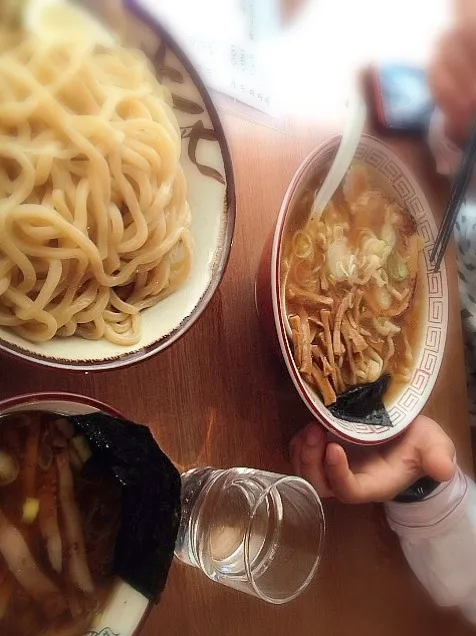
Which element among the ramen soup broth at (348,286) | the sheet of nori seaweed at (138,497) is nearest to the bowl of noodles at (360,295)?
the ramen soup broth at (348,286)

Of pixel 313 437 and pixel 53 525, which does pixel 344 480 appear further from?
pixel 53 525

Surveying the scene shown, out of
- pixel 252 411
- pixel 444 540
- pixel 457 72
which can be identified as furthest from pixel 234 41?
pixel 444 540

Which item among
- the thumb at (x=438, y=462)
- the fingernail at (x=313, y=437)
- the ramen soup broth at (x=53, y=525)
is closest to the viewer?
the ramen soup broth at (x=53, y=525)

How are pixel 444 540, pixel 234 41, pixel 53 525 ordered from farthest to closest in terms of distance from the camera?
pixel 444 540 < pixel 234 41 < pixel 53 525

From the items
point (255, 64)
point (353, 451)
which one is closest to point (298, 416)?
point (353, 451)

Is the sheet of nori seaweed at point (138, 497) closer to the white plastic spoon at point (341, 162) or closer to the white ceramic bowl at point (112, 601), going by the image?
the white ceramic bowl at point (112, 601)

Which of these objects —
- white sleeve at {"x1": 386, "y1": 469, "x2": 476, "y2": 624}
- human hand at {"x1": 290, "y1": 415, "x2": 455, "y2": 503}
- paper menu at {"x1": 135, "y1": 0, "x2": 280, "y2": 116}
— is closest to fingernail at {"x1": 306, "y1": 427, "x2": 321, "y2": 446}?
human hand at {"x1": 290, "y1": 415, "x2": 455, "y2": 503}
